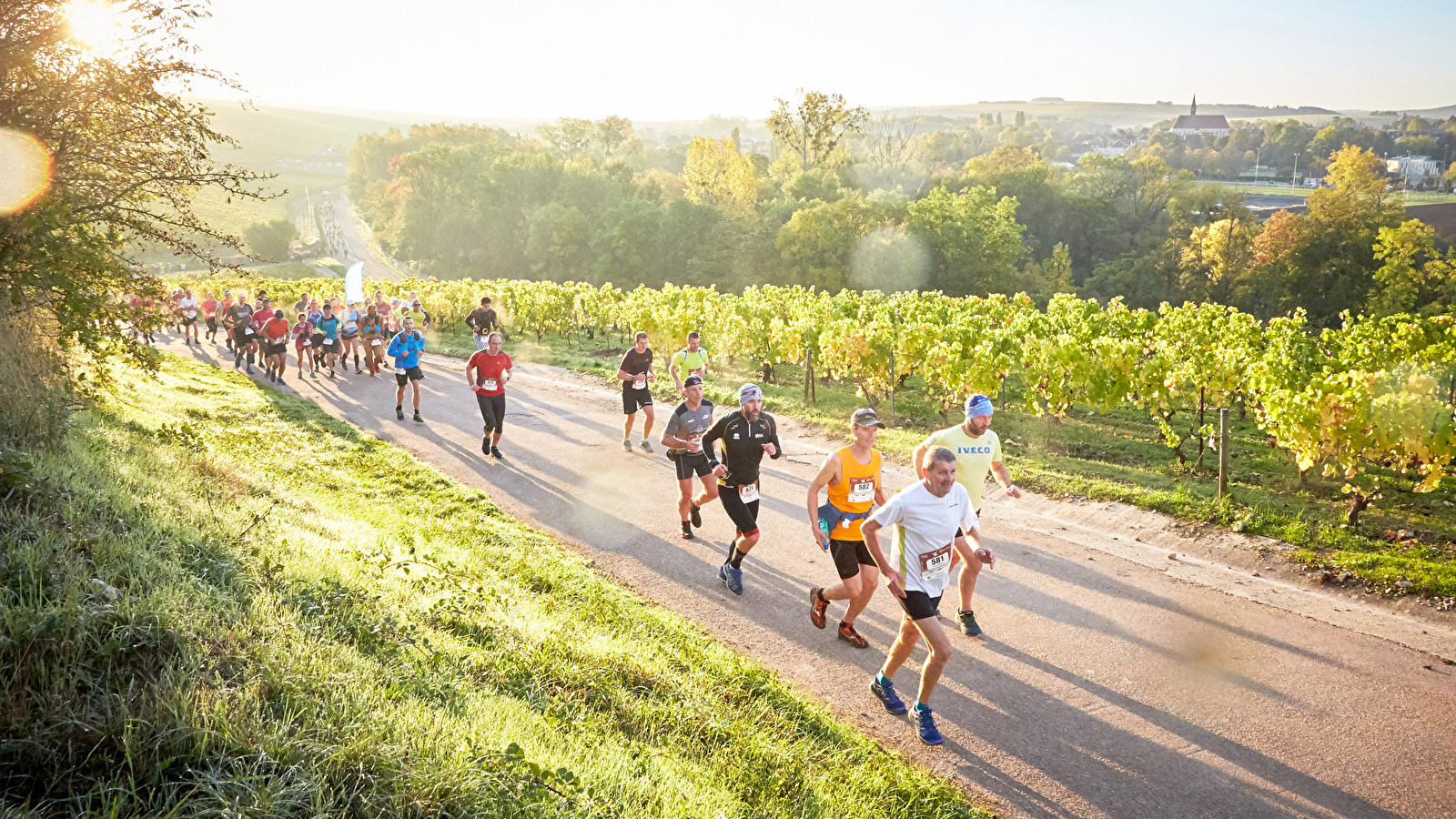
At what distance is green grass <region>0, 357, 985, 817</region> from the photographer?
135 inches

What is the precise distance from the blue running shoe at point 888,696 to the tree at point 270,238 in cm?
8660

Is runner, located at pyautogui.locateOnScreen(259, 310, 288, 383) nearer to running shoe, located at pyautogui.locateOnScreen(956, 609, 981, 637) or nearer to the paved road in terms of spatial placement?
the paved road

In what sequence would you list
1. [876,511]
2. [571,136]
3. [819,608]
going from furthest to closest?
[571,136], [819,608], [876,511]

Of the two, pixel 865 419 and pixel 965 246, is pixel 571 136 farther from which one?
pixel 865 419

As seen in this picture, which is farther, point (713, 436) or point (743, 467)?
point (713, 436)

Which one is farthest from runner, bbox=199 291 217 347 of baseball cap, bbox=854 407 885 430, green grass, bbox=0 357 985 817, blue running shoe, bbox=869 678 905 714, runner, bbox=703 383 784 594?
blue running shoe, bbox=869 678 905 714

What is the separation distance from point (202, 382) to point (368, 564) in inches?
536

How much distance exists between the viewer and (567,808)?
375 centimetres

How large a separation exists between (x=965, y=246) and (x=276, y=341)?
50.6m

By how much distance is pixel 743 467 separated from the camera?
26.2 feet

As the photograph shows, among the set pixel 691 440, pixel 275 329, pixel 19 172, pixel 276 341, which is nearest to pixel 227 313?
pixel 276 341

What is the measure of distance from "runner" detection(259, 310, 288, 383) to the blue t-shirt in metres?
5.03

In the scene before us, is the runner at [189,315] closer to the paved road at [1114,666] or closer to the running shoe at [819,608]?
the paved road at [1114,666]

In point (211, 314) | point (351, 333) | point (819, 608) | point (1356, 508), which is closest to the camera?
point (819, 608)
